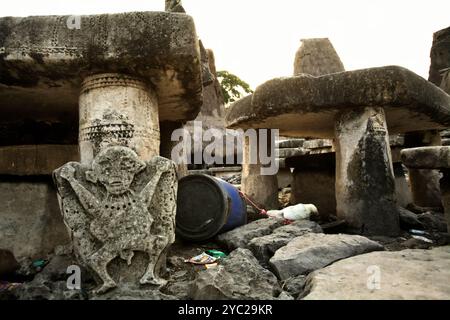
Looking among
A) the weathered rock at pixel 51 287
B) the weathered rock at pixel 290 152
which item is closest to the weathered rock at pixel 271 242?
the weathered rock at pixel 51 287

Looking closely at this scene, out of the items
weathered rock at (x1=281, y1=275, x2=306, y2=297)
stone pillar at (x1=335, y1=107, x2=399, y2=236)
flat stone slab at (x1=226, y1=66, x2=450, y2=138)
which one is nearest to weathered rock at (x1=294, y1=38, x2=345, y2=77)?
flat stone slab at (x1=226, y1=66, x2=450, y2=138)

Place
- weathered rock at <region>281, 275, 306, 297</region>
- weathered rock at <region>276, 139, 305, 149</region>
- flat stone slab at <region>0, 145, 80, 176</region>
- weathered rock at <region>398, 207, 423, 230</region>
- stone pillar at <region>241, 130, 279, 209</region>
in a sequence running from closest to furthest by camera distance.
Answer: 1. weathered rock at <region>281, 275, 306, 297</region>
2. flat stone slab at <region>0, 145, 80, 176</region>
3. weathered rock at <region>398, 207, 423, 230</region>
4. stone pillar at <region>241, 130, 279, 209</region>
5. weathered rock at <region>276, 139, 305, 149</region>

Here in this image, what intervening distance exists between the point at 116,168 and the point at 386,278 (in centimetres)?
154

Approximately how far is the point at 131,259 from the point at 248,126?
259cm

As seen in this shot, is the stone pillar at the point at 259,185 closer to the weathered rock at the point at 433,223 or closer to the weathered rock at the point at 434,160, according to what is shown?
the weathered rock at the point at 433,223

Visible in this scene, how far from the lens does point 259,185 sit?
165 inches

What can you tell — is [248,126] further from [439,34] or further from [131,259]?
[439,34]

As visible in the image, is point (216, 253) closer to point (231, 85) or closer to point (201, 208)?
point (201, 208)

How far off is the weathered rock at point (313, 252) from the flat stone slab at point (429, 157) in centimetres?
74

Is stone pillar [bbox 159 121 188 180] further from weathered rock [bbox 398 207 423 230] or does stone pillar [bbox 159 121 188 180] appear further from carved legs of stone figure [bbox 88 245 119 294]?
weathered rock [bbox 398 207 423 230]

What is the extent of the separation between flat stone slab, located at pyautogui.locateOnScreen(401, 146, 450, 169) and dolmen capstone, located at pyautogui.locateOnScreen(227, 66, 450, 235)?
0.44 meters

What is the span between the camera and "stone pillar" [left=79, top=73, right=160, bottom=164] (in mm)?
2027

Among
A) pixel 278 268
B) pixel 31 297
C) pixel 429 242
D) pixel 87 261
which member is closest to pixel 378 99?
pixel 429 242

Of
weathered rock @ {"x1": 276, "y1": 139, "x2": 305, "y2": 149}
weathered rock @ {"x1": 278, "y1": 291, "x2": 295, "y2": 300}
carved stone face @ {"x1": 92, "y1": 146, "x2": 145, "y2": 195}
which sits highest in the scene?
weathered rock @ {"x1": 276, "y1": 139, "x2": 305, "y2": 149}
